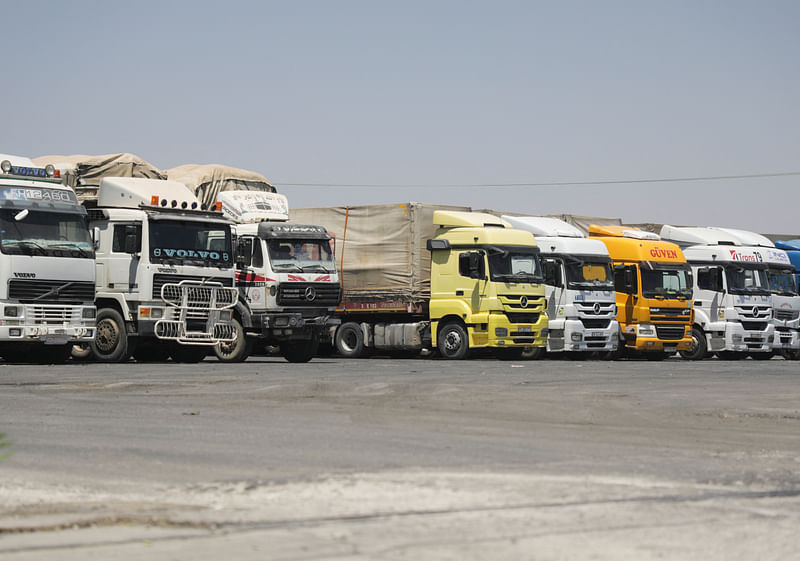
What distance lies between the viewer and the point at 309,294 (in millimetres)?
26500

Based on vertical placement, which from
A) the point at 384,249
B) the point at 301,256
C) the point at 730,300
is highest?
the point at 384,249

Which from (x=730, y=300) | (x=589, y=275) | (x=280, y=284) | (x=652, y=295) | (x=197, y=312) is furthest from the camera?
(x=730, y=300)

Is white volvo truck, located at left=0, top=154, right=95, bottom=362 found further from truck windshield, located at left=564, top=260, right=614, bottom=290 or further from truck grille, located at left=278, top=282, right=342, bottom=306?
truck windshield, located at left=564, top=260, right=614, bottom=290

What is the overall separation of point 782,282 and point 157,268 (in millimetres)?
18996

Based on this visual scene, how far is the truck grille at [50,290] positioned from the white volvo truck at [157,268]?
1088 millimetres

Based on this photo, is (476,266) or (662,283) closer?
(476,266)

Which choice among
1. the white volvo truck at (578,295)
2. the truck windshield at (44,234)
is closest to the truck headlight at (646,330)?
the white volvo truck at (578,295)

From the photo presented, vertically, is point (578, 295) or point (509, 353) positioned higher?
point (578, 295)

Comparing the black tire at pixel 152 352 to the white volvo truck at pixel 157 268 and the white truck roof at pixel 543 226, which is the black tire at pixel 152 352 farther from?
the white truck roof at pixel 543 226

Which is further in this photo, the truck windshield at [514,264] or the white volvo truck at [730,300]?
the white volvo truck at [730,300]

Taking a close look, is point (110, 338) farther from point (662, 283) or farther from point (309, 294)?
point (662, 283)

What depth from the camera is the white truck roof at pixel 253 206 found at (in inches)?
1077

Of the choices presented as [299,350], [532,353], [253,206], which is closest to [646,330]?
[532,353]

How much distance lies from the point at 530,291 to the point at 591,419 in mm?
16308
